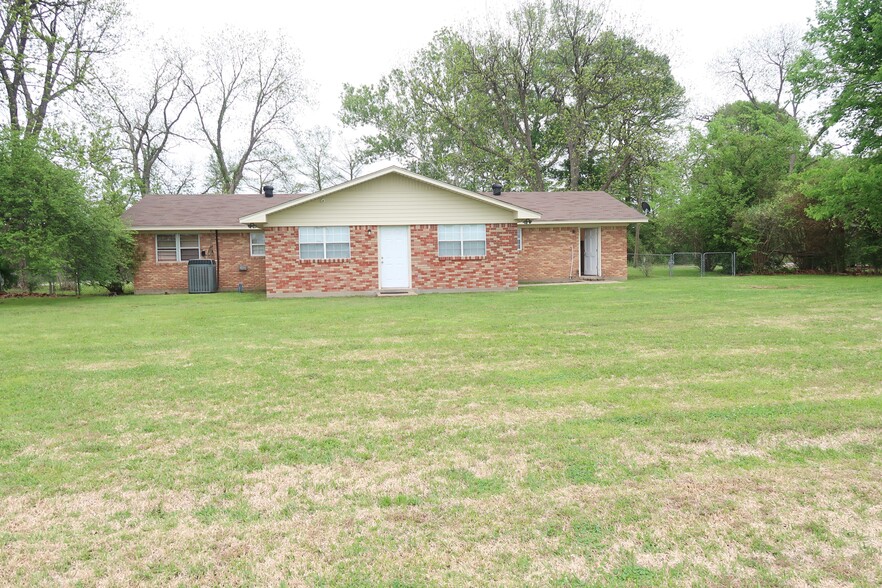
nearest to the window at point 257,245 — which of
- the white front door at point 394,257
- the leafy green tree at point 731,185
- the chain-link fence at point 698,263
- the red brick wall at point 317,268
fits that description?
the red brick wall at point 317,268

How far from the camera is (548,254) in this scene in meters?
22.3

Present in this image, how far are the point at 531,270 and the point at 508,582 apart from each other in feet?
66.3

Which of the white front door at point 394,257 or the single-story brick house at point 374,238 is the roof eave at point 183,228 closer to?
the single-story brick house at point 374,238

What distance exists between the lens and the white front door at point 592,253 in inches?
890

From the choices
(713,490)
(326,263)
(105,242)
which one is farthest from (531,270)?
(713,490)

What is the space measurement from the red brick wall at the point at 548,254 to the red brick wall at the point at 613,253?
1065 millimetres

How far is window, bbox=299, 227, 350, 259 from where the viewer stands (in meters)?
17.5

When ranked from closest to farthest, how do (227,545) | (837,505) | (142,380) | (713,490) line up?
(227,545), (837,505), (713,490), (142,380)

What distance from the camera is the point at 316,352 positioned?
768cm

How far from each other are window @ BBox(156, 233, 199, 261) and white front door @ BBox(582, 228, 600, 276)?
15.4 m

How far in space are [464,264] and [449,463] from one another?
14705 mm

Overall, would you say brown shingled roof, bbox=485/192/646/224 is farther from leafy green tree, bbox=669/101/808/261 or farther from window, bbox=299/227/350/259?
window, bbox=299/227/350/259

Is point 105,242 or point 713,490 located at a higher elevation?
point 105,242

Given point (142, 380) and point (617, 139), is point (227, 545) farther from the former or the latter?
point (617, 139)
